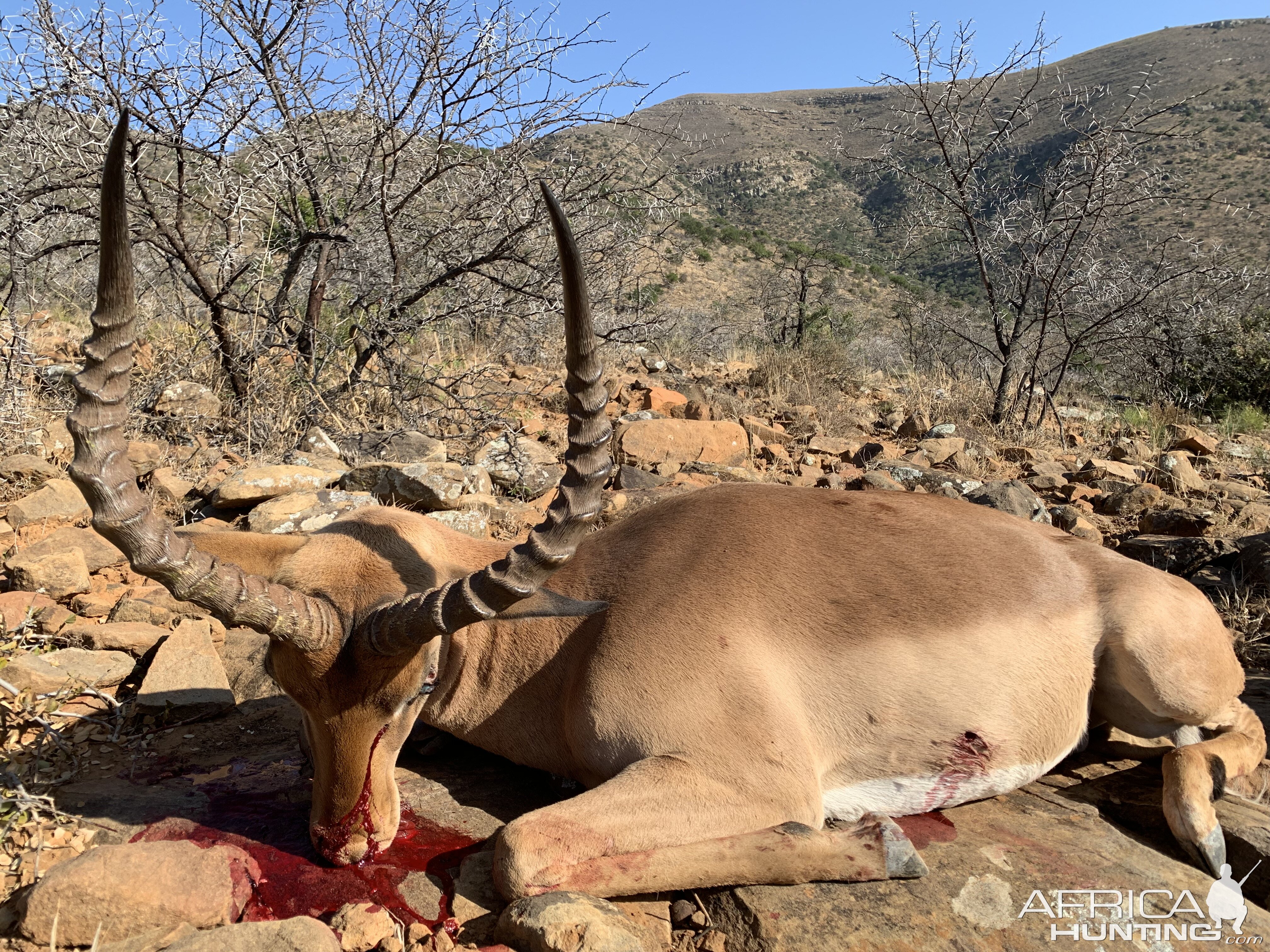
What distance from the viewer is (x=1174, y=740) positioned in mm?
4254

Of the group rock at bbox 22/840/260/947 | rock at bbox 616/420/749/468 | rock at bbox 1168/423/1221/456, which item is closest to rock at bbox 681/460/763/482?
rock at bbox 616/420/749/468

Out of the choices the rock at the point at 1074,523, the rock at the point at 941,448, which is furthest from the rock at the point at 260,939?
the rock at the point at 941,448

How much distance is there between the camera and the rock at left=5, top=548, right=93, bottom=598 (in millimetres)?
5297

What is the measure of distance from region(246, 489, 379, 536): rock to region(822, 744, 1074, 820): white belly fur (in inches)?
144

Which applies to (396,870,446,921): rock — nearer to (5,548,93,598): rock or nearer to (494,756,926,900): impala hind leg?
(494,756,926,900): impala hind leg

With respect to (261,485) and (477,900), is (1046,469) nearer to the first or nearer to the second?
(261,485)

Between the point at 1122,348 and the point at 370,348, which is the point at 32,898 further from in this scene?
the point at 1122,348

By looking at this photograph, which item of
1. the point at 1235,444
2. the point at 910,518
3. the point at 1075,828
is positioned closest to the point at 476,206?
the point at 910,518

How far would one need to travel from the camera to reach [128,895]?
9.05ft

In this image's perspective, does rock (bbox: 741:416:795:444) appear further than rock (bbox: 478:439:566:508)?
Yes

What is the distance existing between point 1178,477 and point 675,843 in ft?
24.8

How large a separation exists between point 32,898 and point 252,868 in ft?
2.14

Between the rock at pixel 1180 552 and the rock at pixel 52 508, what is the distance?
7.32m

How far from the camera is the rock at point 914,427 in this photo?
35.3ft
